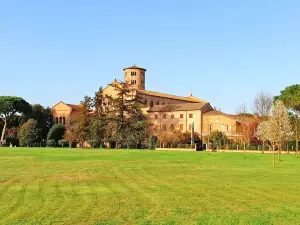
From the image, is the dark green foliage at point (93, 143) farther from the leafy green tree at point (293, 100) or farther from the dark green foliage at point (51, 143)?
the leafy green tree at point (293, 100)

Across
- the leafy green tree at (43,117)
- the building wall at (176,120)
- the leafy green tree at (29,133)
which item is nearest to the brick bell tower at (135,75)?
the building wall at (176,120)

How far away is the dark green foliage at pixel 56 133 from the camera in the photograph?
8990 centimetres

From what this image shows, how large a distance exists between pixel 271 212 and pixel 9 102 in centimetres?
8406

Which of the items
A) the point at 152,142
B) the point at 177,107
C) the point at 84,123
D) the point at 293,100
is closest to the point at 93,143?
the point at 84,123

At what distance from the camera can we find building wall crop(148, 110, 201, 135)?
292 feet

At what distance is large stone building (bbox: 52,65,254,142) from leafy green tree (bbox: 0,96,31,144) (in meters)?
11.0

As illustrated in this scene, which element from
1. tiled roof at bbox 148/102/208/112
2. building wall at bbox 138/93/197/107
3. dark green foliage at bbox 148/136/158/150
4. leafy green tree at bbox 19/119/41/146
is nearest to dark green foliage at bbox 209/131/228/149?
dark green foliage at bbox 148/136/158/150

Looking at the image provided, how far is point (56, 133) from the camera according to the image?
90625mm

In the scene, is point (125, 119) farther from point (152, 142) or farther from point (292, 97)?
point (292, 97)

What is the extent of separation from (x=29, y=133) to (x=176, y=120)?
3132cm

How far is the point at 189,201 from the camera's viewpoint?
12555 millimetres

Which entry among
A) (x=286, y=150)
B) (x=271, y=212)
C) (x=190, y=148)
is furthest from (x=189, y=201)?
(x=190, y=148)

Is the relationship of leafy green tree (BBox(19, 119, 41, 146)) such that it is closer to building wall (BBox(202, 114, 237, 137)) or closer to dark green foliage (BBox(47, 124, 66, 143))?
dark green foliage (BBox(47, 124, 66, 143))

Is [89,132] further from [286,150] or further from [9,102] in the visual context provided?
[286,150]
